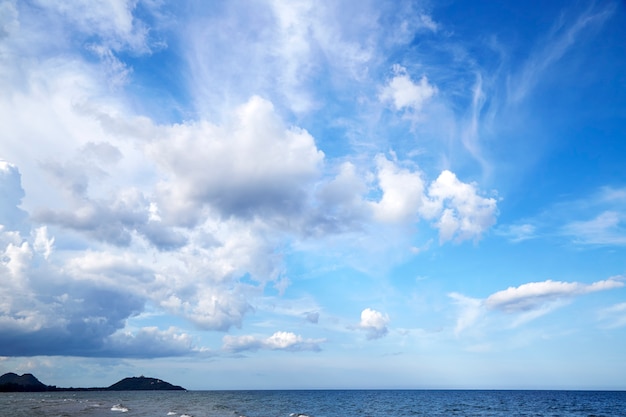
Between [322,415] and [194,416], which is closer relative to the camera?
[194,416]

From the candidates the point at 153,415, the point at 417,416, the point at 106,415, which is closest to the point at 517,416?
the point at 417,416

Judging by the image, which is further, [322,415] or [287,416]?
[322,415]

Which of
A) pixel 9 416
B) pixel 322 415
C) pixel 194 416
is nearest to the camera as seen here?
pixel 9 416

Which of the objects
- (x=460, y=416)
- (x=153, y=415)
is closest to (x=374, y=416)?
(x=460, y=416)

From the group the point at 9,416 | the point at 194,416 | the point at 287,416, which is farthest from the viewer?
the point at 287,416

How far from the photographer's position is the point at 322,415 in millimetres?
79812

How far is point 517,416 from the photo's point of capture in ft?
250

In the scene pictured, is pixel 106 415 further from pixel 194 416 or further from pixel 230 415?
pixel 230 415

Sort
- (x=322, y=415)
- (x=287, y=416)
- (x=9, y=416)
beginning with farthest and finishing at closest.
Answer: (x=322, y=415) → (x=287, y=416) → (x=9, y=416)

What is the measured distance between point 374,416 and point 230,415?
27686mm

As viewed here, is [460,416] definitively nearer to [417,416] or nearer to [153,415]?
[417,416]

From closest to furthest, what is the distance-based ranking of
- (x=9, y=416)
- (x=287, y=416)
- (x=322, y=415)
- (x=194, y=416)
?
Result: (x=9, y=416)
(x=194, y=416)
(x=287, y=416)
(x=322, y=415)

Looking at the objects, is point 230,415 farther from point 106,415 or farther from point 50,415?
point 50,415

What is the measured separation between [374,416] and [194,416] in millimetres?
33801
